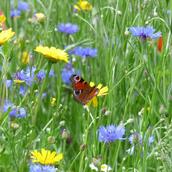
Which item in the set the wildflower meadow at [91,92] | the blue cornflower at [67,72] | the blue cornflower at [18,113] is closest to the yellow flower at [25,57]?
the wildflower meadow at [91,92]

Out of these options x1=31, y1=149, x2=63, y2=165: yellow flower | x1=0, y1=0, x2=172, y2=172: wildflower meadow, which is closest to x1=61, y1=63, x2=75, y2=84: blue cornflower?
x1=0, y1=0, x2=172, y2=172: wildflower meadow

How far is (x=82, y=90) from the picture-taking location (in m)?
1.97

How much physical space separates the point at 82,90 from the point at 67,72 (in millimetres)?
853

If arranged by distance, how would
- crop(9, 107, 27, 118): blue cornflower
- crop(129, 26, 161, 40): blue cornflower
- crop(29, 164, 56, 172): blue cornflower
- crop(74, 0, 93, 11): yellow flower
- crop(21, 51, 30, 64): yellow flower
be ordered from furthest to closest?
1. crop(74, 0, 93, 11): yellow flower
2. crop(21, 51, 30, 64): yellow flower
3. crop(129, 26, 161, 40): blue cornflower
4. crop(9, 107, 27, 118): blue cornflower
5. crop(29, 164, 56, 172): blue cornflower

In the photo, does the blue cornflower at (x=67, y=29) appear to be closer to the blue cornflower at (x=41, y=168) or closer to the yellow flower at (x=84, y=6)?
the yellow flower at (x=84, y=6)

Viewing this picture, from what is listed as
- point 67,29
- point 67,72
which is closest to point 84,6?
point 67,29

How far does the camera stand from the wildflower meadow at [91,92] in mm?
1918

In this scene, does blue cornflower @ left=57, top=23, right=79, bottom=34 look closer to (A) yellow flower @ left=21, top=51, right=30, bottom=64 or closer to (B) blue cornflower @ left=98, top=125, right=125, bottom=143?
(A) yellow flower @ left=21, top=51, right=30, bottom=64

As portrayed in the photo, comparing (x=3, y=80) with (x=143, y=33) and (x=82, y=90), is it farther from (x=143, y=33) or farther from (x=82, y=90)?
(x=143, y=33)

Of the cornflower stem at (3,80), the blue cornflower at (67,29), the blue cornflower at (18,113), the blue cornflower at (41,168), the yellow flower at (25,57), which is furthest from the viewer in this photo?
the blue cornflower at (67,29)

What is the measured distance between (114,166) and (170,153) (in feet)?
0.89

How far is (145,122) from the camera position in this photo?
6.51 feet

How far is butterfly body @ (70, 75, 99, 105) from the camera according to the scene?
1.97 metres

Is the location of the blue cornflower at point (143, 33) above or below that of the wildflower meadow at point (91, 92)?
above
